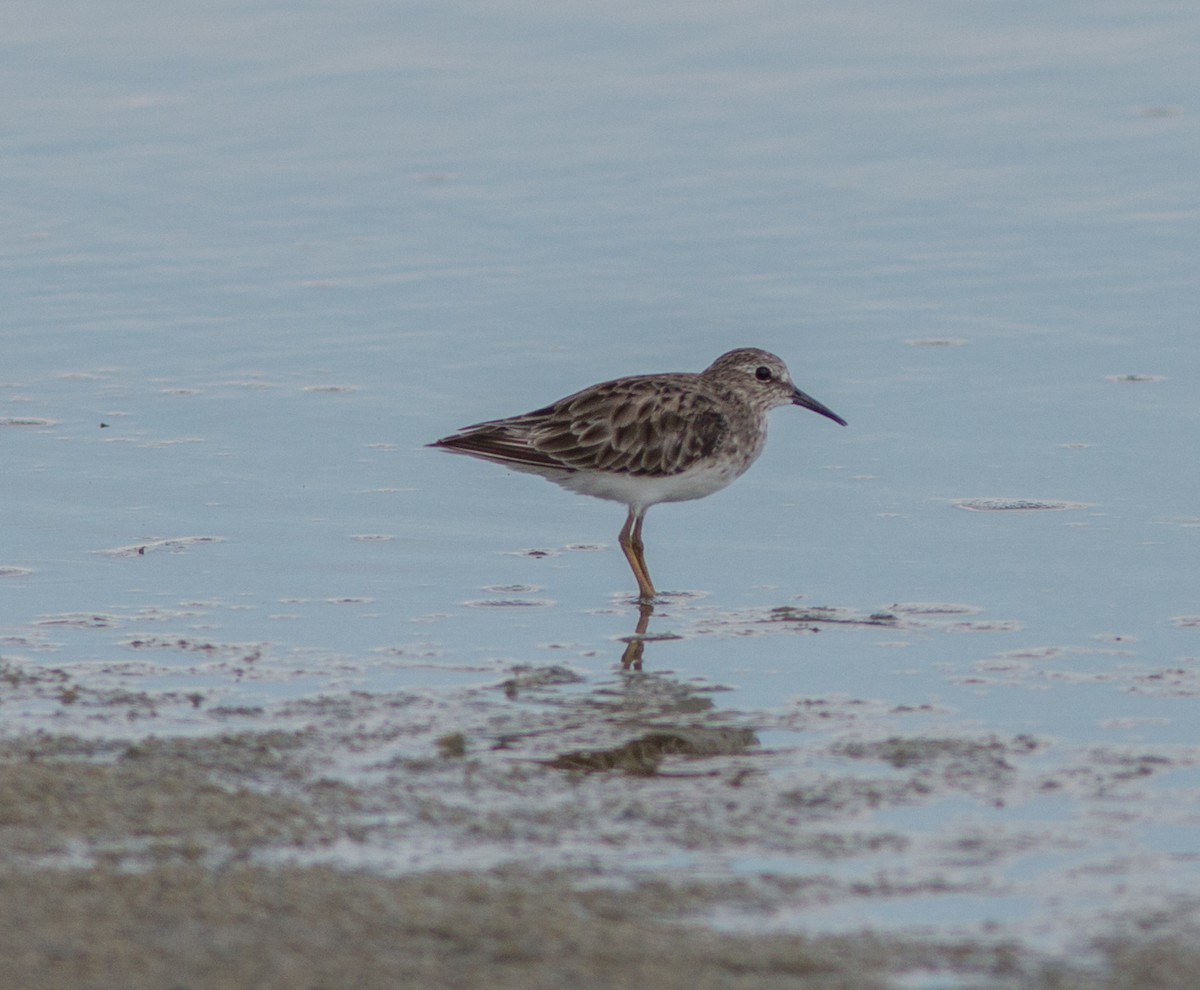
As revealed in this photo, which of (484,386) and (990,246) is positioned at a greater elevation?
(990,246)

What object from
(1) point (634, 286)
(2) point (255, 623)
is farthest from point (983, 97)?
(2) point (255, 623)

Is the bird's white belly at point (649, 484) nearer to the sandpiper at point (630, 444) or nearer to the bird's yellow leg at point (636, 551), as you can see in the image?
the sandpiper at point (630, 444)

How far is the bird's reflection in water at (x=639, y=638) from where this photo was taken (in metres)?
8.41

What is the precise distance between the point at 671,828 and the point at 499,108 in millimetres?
11829

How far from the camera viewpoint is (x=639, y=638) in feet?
28.8

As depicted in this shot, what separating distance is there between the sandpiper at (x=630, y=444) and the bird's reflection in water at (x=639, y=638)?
56cm

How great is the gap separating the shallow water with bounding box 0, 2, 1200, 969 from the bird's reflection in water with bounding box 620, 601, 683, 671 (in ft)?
0.18

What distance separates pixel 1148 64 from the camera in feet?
58.8

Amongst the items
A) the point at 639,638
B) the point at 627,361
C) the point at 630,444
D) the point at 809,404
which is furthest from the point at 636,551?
the point at 627,361

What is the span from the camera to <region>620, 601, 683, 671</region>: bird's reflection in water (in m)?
8.41

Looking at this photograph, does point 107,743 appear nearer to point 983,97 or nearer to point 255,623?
point 255,623

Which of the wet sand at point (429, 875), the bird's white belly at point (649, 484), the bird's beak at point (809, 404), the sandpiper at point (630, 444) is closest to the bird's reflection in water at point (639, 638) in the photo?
the sandpiper at point (630, 444)

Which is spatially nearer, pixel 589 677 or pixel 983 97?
pixel 589 677

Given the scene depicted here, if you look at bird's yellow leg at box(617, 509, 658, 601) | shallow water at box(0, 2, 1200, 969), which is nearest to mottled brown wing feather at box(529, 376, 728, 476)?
bird's yellow leg at box(617, 509, 658, 601)
